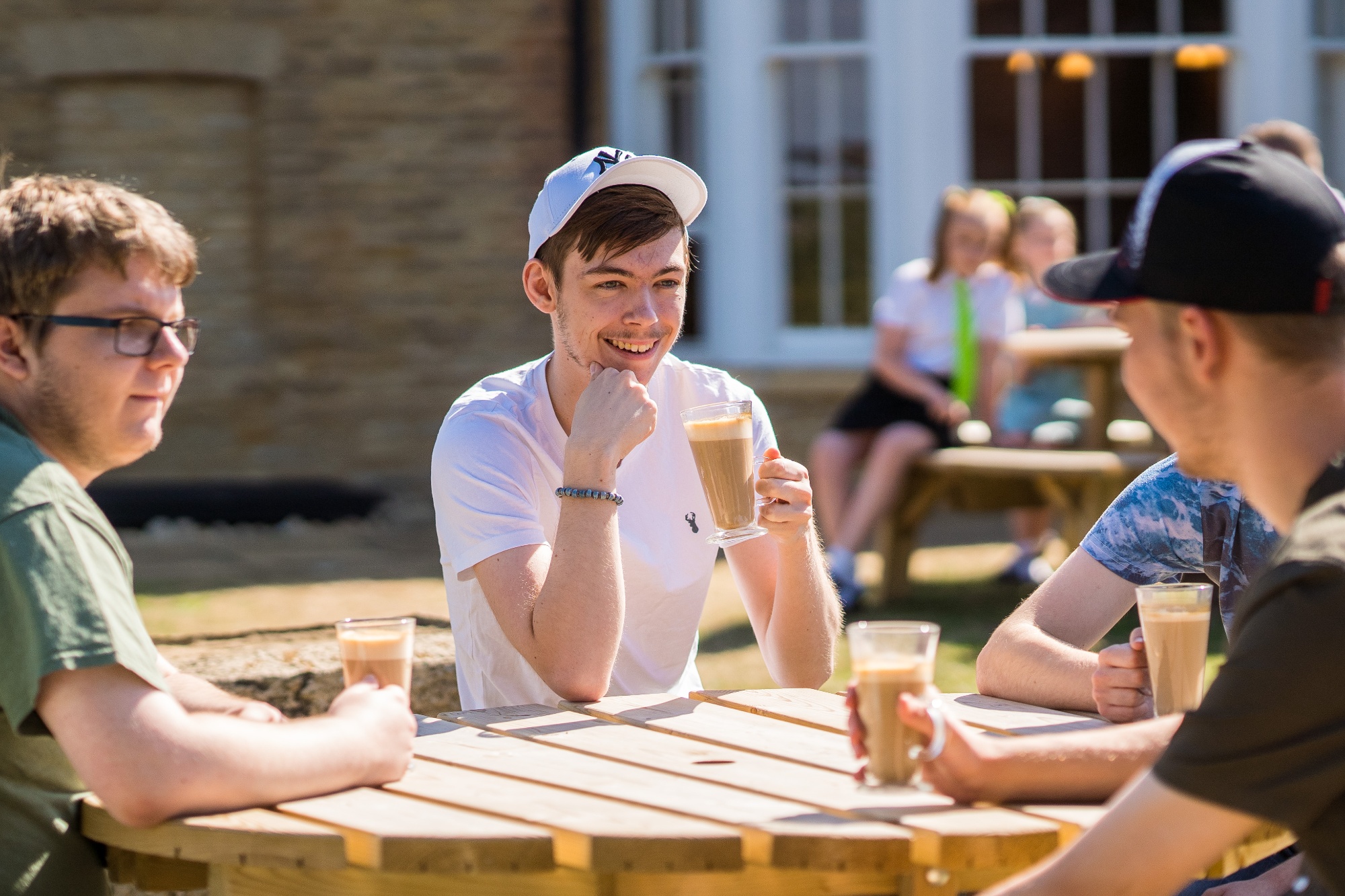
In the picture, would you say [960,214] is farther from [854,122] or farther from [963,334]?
[854,122]

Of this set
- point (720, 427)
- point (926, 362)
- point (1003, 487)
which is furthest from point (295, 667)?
point (926, 362)

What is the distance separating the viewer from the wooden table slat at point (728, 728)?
2.31 meters

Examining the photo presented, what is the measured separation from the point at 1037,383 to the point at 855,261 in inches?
88.3

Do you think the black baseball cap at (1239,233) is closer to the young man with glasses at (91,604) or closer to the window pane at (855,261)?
the young man with glasses at (91,604)

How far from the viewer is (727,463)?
2.82 meters

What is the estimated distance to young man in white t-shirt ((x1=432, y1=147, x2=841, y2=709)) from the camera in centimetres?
275

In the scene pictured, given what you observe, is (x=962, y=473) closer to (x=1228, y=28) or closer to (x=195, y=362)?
(x=1228, y=28)

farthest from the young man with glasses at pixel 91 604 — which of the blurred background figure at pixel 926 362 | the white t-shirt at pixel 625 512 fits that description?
the blurred background figure at pixel 926 362

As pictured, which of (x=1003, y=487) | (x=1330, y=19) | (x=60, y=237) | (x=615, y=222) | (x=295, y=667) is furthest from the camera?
(x=1330, y=19)

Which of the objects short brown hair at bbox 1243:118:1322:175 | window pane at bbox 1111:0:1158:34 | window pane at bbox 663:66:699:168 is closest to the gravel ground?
short brown hair at bbox 1243:118:1322:175

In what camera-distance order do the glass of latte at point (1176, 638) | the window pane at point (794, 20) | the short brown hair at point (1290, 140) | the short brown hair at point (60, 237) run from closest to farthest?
the short brown hair at point (60, 237), the glass of latte at point (1176, 638), the short brown hair at point (1290, 140), the window pane at point (794, 20)

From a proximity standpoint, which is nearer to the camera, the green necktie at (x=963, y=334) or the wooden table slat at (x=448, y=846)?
the wooden table slat at (x=448, y=846)

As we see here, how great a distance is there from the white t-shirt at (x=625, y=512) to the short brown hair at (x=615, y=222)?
25cm

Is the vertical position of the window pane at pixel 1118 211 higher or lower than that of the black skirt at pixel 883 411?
higher
